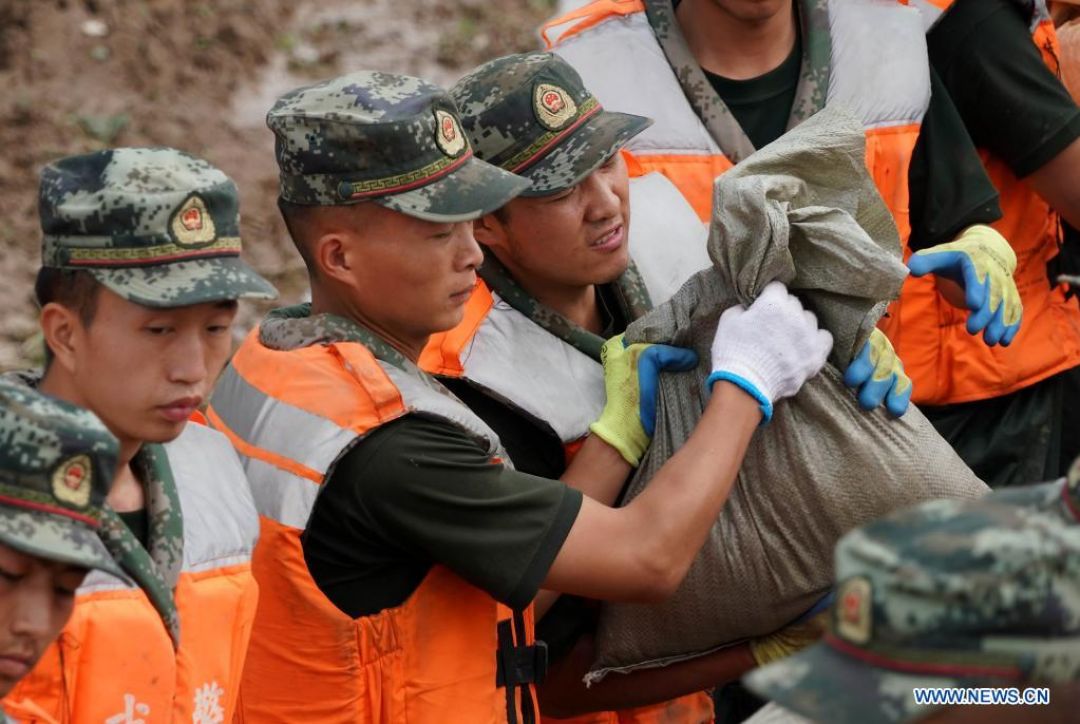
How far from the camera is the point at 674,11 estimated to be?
4.19m

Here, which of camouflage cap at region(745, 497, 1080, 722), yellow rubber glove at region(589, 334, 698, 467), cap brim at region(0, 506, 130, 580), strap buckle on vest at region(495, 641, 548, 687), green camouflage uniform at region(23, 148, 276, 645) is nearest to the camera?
camouflage cap at region(745, 497, 1080, 722)

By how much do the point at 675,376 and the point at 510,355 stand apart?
31cm

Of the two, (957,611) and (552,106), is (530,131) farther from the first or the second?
(957,611)

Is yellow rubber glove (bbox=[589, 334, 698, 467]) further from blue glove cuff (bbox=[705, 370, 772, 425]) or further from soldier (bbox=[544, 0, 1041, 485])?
soldier (bbox=[544, 0, 1041, 485])

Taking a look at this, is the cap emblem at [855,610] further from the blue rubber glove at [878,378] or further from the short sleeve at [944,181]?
the short sleeve at [944,181]

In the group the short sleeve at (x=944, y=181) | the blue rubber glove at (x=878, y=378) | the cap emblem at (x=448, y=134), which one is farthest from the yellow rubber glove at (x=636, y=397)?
the short sleeve at (x=944, y=181)

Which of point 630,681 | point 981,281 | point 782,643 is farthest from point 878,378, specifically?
point 630,681

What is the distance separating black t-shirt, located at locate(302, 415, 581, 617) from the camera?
2.95m

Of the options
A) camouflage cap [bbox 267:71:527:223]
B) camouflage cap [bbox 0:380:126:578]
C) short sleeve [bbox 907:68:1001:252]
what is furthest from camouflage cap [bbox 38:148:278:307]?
short sleeve [bbox 907:68:1001:252]

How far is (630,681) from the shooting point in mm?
3479

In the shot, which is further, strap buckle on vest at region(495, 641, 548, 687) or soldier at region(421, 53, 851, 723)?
soldier at region(421, 53, 851, 723)

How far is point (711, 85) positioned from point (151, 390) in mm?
1742

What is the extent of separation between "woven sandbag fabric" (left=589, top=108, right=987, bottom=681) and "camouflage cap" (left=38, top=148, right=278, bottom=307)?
894 millimetres

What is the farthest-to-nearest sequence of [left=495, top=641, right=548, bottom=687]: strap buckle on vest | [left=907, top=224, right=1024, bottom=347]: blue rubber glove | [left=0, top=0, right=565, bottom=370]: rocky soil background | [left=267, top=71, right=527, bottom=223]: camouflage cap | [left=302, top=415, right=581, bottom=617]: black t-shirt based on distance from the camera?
[left=0, top=0, right=565, bottom=370]: rocky soil background → [left=907, top=224, right=1024, bottom=347]: blue rubber glove → [left=495, top=641, right=548, bottom=687]: strap buckle on vest → [left=267, top=71, right=527, bottom=223]: camouflage cap → [left=302, top=415, right=581, bottom=617]: black t-shirt
